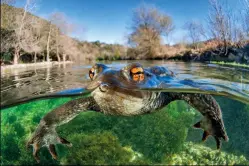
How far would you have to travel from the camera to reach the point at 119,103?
297 cm

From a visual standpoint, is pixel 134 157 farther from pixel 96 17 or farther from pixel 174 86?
pixel 96 17

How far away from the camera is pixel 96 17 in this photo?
436 cm

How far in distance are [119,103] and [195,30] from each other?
250cm

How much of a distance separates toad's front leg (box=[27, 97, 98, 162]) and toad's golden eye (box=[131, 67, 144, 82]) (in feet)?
2.91

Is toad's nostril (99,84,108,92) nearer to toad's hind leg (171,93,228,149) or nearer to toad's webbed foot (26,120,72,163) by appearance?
toad's webbed foot (26,120,72,163)

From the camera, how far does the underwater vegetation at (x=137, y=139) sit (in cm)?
779

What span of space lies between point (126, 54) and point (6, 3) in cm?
309

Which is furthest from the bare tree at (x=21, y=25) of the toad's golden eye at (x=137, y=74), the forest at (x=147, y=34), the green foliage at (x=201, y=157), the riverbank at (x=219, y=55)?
the green foliage at (x=201, y=157)

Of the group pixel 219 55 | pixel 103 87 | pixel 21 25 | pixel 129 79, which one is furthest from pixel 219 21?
pixel 21 25

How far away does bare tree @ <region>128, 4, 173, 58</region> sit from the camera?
14.9ft

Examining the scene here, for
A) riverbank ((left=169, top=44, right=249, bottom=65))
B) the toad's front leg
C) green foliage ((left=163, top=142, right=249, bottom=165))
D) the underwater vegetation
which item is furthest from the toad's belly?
green foliage ((left=163, top=142, right=249, bottom=165))

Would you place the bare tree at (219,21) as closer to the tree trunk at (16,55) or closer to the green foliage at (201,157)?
the tree trunk at (16,55)

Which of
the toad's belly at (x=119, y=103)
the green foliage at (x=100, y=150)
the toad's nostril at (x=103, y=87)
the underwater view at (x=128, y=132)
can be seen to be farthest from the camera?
the green foliage at (x=100, y=150)

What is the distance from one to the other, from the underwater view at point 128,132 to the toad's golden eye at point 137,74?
3.16m
